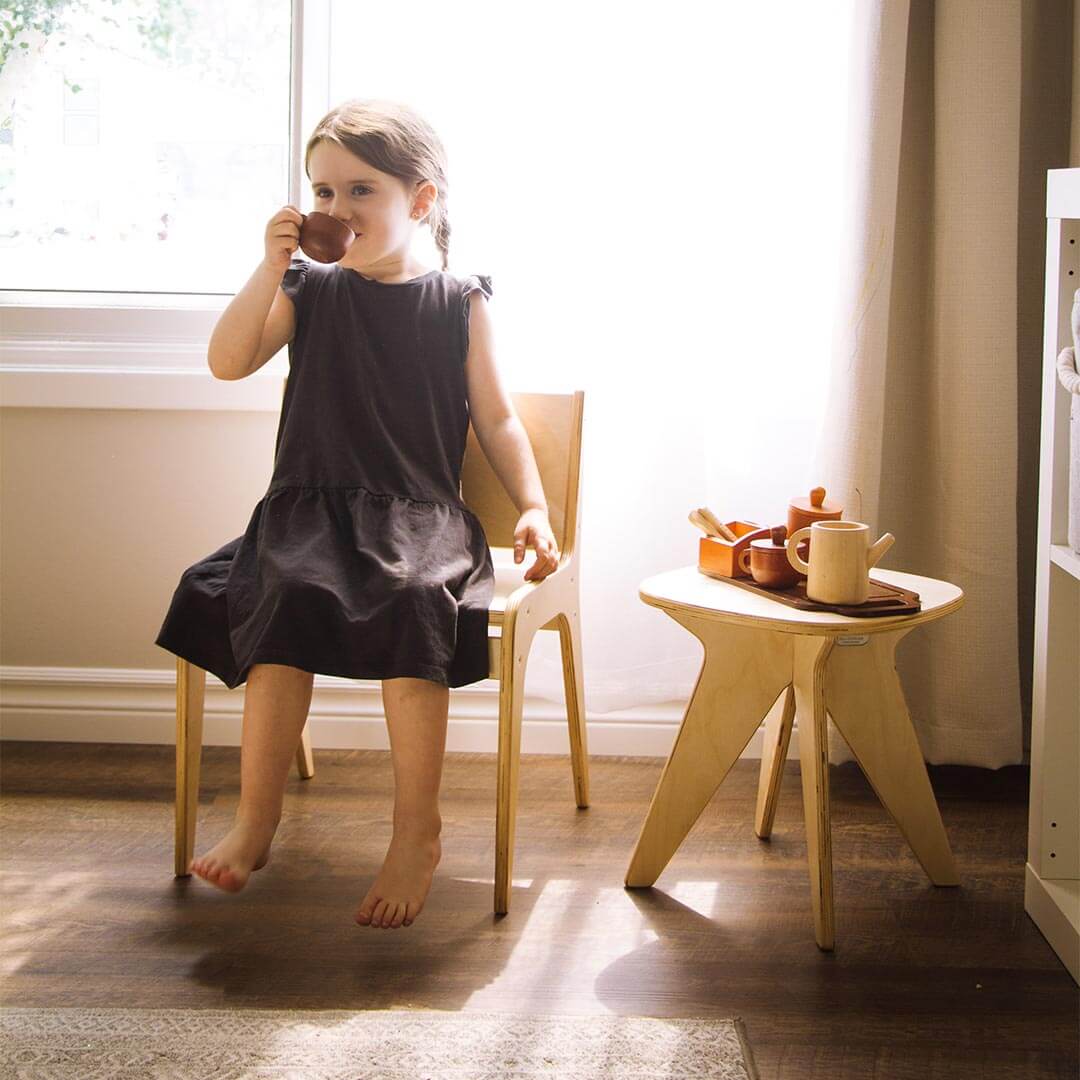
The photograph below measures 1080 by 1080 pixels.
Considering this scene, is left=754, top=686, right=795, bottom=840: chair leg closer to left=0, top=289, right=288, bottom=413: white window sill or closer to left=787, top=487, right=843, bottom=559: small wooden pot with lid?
left=787, top=487, right=843, bottom=559: small wooden pot with lid

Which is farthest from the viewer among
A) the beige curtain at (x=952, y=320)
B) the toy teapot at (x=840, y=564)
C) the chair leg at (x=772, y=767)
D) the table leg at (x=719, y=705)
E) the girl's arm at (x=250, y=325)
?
the beige curtain at (x=952, y=320)

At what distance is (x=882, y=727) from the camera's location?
164 centimetres

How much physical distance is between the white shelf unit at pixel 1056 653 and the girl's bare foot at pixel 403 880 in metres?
0.78

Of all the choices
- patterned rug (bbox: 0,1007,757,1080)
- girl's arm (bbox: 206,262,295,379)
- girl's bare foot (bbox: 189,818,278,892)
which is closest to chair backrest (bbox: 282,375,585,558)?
girl's arm (bbox: 206,262,295,379)

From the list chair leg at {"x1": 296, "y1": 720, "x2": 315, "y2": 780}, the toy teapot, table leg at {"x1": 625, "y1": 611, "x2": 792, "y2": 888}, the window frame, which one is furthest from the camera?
the window frame

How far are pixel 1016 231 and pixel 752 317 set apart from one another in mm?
433

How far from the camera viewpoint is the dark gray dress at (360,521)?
5.24 feet

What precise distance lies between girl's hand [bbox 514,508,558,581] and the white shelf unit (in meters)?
0.63

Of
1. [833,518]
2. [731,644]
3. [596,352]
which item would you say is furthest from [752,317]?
[731,644]

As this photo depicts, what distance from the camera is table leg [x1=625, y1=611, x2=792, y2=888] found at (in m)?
1.64

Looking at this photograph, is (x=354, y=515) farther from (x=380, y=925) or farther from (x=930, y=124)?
(x=930, y=124)

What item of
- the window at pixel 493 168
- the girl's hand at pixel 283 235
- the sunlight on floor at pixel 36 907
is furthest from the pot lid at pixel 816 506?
the sunlight on floor at pixel 36 907

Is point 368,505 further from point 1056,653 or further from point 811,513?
point 1056,653

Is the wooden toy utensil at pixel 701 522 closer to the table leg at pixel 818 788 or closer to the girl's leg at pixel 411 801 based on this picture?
the table leg at pixel 818 788
